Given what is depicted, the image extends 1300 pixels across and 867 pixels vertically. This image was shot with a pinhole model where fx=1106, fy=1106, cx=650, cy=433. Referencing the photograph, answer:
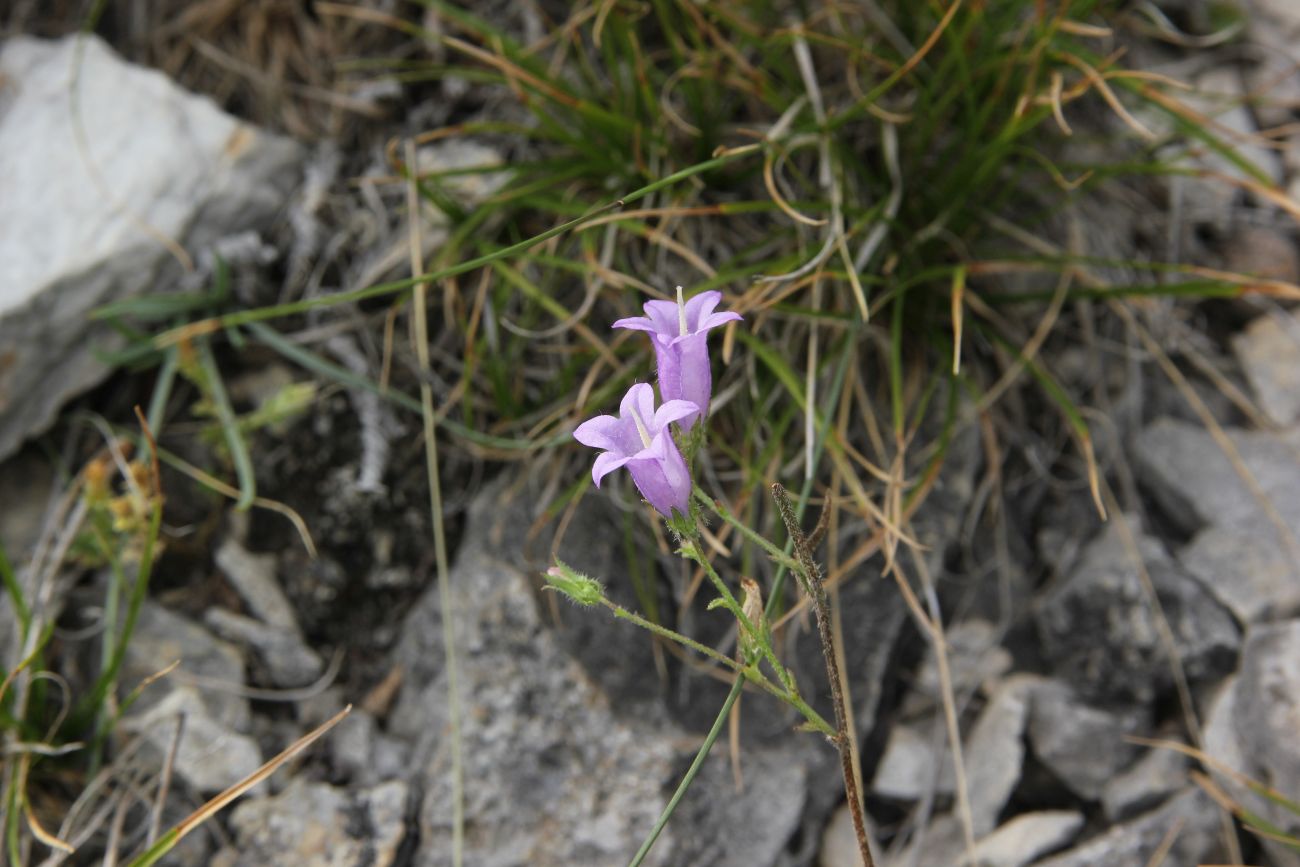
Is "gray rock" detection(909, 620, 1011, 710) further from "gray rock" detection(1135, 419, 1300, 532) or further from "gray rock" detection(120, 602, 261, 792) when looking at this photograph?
"gray rock" detection(120, 602, 261, 792)

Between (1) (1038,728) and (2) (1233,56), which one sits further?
(2) (1233,56)

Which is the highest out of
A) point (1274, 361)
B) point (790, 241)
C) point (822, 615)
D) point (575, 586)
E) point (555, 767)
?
point (575, 586)

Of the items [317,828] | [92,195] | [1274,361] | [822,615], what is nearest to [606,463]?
[822,615]

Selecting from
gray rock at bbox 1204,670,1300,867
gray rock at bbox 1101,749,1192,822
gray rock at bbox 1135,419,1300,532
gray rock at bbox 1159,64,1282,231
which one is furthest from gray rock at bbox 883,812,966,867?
gray rock at bbox 1159,64,1282,231

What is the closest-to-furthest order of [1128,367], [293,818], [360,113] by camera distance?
[293,818] → [1128,367] → [360,113]

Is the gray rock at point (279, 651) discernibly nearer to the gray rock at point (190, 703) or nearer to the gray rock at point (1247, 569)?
the gray rock at point (190, 703)

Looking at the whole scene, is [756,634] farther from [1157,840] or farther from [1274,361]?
[1274,361]

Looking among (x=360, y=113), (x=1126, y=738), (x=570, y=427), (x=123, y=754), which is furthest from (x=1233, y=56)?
(x=123, y=754)

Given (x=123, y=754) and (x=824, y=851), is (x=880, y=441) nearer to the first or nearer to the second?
(x=824, y=851)
